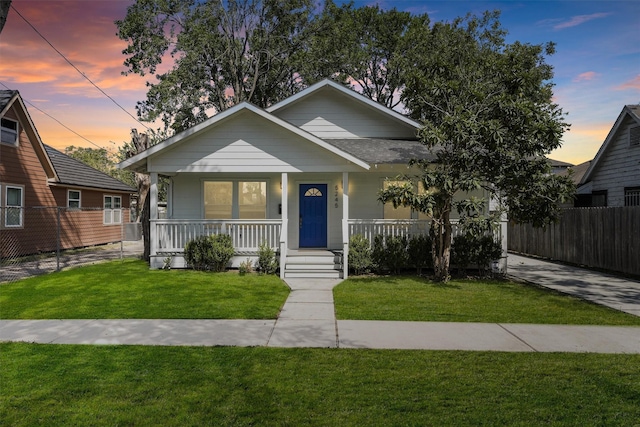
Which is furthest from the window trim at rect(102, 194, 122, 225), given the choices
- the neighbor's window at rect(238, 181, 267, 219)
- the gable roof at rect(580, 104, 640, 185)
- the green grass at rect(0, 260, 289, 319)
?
the gable roof at rect(580, 104, 640, 185)

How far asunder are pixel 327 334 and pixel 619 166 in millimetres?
16285

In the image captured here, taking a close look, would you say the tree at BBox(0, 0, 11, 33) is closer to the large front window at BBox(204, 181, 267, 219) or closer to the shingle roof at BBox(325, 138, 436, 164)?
the shingle roof at BBox(325, 138, 436, 164)

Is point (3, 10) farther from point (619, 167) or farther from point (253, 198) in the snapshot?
point (619, 167)

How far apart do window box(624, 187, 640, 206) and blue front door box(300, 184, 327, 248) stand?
12429mm

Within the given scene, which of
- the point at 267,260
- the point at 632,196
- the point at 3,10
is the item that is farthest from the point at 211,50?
the point at 632,196

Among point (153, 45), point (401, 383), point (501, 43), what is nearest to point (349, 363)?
point (401, 383)

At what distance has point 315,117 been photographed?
1367 cm

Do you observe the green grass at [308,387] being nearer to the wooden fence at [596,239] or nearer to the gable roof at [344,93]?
the wooden fence at [596,239]

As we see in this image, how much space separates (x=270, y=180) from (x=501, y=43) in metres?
21.8

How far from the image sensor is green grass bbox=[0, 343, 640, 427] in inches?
134

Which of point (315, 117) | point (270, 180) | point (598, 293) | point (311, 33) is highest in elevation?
point (311, 33)

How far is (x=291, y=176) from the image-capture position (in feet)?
42.9

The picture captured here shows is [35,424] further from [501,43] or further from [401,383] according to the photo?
[501,43]

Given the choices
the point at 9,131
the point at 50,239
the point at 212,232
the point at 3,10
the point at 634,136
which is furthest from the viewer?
the point at 50,239
